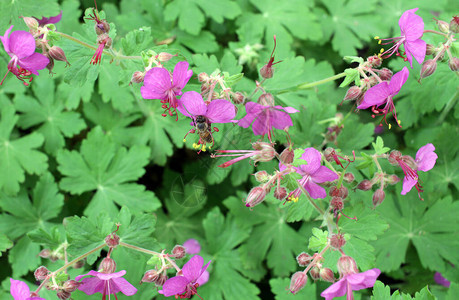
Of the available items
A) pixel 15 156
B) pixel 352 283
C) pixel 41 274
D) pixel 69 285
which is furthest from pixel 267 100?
pixel 15 156

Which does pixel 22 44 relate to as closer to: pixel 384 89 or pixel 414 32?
pixel 384 89

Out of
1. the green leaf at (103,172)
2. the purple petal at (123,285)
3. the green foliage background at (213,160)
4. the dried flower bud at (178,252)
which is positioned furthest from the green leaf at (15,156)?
the dried flower bud at (178,252)

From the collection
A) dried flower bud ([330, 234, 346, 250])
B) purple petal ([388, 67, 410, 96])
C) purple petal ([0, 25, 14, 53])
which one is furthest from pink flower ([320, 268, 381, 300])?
purple petal ([0, 25, 14, 53])

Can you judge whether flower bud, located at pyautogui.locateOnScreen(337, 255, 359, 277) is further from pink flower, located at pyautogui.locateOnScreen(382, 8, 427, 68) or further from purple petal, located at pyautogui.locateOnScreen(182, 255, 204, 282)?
pink flower, located at pyautogui.locateOnScreen(382, 8, 427, 68)

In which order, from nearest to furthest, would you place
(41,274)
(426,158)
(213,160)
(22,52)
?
(22,52), (41,274), (426,158), (213,160)

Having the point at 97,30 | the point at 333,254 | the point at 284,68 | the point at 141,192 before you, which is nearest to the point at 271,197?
the point at 333,254

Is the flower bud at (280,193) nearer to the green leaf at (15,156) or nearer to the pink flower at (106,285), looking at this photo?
the pink flower at (106,285)
